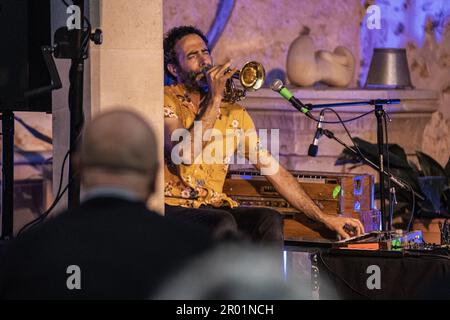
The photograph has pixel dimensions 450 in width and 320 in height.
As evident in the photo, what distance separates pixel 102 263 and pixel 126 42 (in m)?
2.12

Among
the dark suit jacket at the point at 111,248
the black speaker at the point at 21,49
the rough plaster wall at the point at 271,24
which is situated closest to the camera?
the dark suit jacket at the point at 111,248

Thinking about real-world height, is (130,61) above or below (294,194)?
above

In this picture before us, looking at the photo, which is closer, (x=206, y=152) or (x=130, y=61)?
(x=130, y=61)

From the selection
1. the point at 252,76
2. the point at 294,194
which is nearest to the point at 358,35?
the point at 294,194

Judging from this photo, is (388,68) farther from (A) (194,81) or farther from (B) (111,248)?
(B) (111,248)

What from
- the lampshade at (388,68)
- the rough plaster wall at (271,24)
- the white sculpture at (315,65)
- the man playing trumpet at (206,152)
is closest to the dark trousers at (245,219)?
the man playing trumpet at (206,152)

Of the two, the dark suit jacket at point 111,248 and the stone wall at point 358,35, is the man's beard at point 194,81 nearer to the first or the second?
the stone wall at point 358,35

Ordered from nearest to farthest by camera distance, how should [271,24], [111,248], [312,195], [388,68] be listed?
[111,248], [312,195], [388,68], [271,24]

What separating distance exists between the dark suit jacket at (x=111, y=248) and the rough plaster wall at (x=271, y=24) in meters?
4.87

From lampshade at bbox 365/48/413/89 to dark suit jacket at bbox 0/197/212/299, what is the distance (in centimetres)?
472

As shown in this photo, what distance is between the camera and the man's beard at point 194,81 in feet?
15.3

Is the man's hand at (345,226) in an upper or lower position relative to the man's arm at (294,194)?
lower

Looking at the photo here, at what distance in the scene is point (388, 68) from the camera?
254 inches

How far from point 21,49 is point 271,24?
2.99 meters
